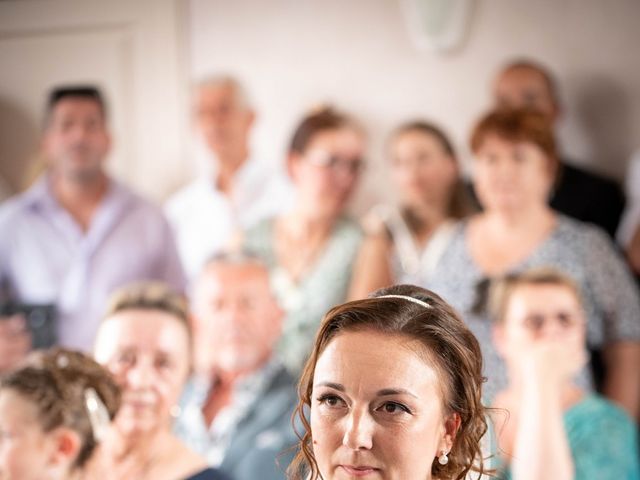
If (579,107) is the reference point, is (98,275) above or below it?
below

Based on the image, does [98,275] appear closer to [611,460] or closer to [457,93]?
[457,93]

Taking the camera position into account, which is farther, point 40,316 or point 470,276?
point 40,316

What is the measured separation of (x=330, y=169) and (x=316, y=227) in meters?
0.16

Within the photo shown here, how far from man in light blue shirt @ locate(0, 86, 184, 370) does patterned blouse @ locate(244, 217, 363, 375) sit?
362 millimetres

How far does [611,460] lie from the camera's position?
1970mm

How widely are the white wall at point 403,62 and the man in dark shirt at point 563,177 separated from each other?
0.18 feet

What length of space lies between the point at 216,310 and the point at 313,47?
90cm

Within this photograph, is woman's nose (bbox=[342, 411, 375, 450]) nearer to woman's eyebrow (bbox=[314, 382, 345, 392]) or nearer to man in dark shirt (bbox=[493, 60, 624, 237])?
woman's eyebrow (bbox=[314, 382, 345, 392])

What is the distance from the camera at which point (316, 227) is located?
2676mm

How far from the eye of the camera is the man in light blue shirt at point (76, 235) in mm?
2799

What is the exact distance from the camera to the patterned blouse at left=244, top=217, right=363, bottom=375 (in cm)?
254

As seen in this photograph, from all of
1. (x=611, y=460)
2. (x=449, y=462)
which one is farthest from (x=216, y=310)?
(x=449, y=462)

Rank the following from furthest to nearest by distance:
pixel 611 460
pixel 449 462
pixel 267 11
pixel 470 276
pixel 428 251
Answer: pixel 267 11 < pixel 428 251 < pixel 470 276 < pixel 611 460 < pixel 449 462

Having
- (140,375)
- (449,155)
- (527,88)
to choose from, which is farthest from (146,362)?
(527,88)
